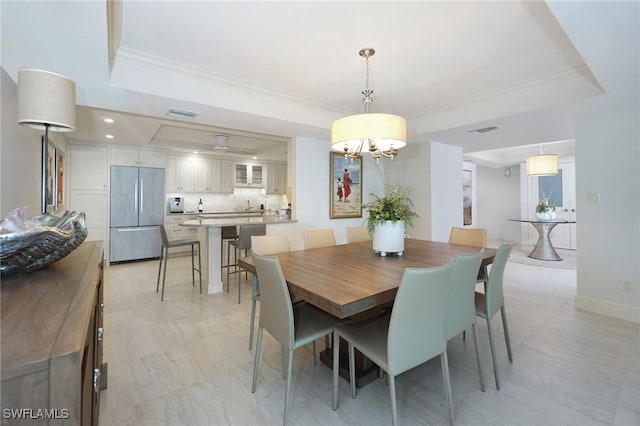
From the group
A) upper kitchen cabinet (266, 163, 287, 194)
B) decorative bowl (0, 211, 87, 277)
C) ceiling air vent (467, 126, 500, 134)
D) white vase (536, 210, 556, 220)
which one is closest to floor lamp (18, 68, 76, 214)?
decorative bowl (0, 211, 87, 277)

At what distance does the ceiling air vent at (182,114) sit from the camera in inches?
119

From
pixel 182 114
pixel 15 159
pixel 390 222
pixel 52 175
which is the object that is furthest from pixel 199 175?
pixel 390 222

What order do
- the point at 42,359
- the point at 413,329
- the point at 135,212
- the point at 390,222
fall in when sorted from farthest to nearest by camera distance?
the point at 135,212
the point at 390,222
the point at 413,329
the point at 42,359

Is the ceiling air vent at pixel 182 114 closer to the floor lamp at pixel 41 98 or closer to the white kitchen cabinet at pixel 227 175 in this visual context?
the floor lamp at pixel 41 98

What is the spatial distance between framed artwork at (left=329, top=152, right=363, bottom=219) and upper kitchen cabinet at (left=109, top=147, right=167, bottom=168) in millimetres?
3642

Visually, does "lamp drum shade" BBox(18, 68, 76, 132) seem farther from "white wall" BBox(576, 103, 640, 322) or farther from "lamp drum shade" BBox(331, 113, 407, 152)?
"white wall" BBox(576, 103, 640, 322)

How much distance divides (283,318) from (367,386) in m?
0.81

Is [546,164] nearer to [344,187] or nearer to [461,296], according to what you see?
[344,187]

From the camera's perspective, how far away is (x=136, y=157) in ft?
18.1

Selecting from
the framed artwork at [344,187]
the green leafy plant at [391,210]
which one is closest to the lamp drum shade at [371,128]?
the green leafy plant at [391,210]

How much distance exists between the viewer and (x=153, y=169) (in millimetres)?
5676

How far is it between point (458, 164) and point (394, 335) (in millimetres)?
4631

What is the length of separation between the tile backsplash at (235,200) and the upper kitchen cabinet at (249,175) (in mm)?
233

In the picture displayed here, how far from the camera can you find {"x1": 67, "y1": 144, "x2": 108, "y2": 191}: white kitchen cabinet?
16.5 feet
